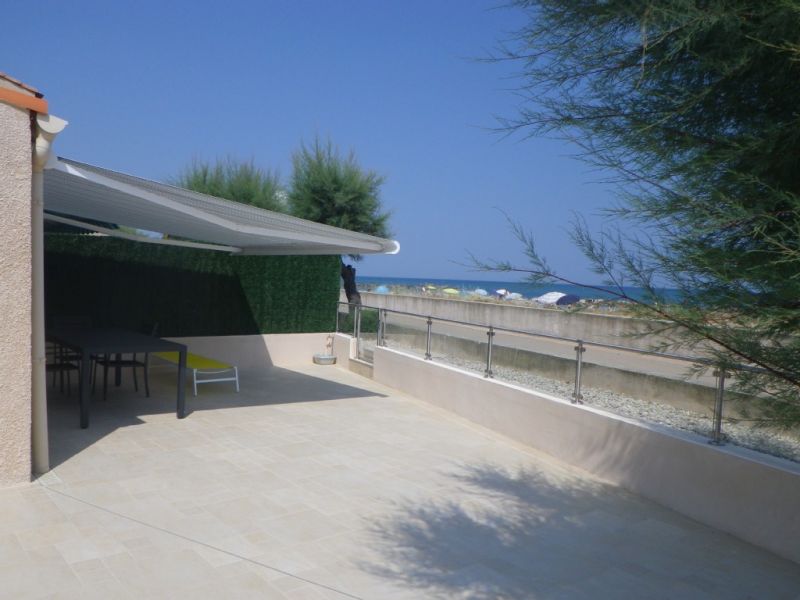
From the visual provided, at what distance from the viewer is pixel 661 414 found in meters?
6.06

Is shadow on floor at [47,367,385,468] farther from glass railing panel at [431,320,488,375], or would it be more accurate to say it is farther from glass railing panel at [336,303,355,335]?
glass railing panel at [336,303,355,335]

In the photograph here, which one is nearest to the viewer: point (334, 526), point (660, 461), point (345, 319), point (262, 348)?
point (334, 526)

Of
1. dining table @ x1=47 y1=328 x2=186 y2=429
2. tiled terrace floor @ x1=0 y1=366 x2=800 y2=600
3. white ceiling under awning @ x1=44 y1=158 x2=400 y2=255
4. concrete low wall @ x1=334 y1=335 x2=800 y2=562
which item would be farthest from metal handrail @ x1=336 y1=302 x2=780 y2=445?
dining table @ x1=47 y1=328 x2=186 y2=429

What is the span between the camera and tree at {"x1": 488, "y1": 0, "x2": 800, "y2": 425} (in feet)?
8.31

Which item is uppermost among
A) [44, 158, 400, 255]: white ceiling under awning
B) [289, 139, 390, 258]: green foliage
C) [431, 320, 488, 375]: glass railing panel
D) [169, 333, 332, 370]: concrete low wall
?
[289, 139, 390, 258]: green foliage

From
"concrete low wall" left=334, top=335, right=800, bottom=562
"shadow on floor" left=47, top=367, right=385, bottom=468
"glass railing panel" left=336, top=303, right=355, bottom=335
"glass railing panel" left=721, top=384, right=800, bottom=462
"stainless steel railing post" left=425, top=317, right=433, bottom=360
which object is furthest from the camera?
"glass railing panel" left=336, top=303, right=355, bottom=335

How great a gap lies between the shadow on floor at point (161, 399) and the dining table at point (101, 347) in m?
0.31

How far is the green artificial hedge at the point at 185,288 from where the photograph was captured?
386 inches

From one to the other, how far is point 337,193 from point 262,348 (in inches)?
245

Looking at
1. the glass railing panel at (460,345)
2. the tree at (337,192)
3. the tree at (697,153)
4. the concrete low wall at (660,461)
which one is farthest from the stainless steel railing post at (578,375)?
the tree at (337,192)

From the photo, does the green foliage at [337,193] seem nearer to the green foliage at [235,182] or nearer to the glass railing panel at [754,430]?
the green foliage at [235,182]

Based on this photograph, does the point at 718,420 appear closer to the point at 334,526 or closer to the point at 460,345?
the point at 334,526

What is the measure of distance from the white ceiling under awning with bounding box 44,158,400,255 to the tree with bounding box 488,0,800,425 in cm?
394

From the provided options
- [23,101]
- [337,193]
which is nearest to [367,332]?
[337,193]
